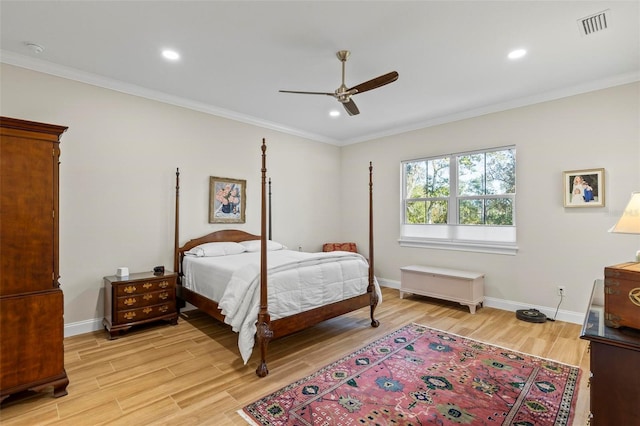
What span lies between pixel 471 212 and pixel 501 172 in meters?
0.73

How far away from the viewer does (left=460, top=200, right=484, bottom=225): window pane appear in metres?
4.70

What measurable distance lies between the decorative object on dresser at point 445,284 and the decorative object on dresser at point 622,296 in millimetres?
3024

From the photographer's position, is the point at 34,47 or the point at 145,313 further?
the point at 145,313

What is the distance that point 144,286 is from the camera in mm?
3533

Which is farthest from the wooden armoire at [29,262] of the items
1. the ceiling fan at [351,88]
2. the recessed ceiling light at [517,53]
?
the recessed ceiling light at [517,53]

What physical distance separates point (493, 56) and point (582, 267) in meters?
2.77

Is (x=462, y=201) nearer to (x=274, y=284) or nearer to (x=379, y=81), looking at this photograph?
(x=379, y=81)

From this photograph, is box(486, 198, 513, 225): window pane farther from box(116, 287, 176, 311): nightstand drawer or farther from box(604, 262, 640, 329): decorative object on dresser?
box(116, 287, 176, 311): nightstand drawer

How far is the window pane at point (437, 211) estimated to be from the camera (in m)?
5.12

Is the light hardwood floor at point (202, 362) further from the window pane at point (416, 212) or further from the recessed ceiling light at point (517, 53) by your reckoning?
the recessed ceiling light at point (517, 53)

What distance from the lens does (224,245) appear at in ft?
14.2

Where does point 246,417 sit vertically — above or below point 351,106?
below

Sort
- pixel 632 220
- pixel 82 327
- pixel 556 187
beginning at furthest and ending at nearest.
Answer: pixel 556 187 < pixel 82 327 < pixel 632 220

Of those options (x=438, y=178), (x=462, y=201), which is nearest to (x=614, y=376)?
(x=462, y=201)
